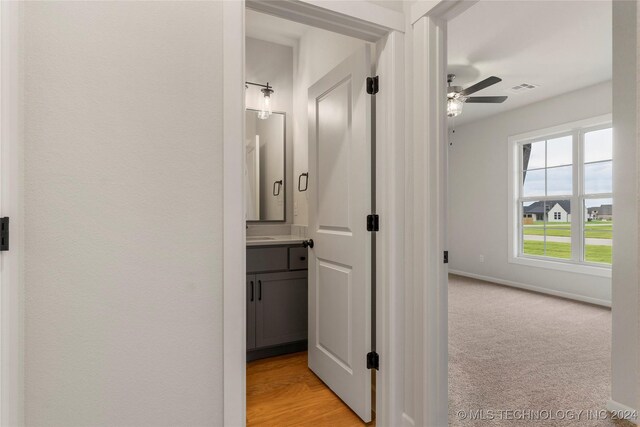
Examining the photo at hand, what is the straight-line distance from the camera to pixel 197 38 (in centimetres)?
128

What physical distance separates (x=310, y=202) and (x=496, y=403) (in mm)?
1711

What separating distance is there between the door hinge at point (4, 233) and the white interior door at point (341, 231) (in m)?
1.41

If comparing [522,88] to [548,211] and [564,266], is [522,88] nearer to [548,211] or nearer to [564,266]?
[548,211]

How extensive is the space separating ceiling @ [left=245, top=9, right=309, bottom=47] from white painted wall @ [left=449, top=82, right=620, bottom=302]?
3824 mm

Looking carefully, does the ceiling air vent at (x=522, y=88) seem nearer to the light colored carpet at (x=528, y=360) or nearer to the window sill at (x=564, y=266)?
the window sill at (x=564, y=266)

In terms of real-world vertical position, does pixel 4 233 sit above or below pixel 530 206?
below

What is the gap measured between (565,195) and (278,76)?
4293 millimetres

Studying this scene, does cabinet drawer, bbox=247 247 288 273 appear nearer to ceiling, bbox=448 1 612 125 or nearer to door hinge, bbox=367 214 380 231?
door hinge, bbox=367 214 380 231

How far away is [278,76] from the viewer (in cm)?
331

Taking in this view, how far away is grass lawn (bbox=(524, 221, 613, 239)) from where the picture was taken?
434 centimetres

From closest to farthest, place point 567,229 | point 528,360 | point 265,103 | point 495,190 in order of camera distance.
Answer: point 528,360 → point 265,103 → point 567,229 → point 495,190

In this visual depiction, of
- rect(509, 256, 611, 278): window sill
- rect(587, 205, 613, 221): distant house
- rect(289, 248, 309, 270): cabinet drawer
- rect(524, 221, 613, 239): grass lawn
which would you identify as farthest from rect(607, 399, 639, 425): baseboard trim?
rect(587, 205, 613, 221): distant house

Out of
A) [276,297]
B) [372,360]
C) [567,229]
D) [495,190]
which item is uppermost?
[495,190]

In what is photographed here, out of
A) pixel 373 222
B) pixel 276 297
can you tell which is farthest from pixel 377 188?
pixel 276 297
